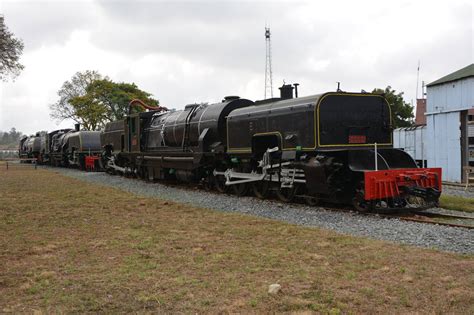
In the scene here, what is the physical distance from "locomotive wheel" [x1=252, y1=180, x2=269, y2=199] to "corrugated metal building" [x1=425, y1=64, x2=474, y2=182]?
8.41 m

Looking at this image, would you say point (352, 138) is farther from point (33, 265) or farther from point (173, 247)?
point (33, 265)

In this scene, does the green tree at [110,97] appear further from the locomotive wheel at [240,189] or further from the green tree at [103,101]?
the locomotive wheel at [240,189]

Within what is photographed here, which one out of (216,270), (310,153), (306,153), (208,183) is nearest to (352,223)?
(310,153)

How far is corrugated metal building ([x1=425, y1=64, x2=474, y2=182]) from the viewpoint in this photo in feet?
55.3

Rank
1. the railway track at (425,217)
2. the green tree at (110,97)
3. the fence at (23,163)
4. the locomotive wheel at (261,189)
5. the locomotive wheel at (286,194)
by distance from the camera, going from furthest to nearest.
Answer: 1. the green tree at (110,97)
2. the fence at (23,163)
3. the locomotive wheel at (261,189)
4. the locomotive wheel at (286,194)
5. the railway track at (425,217)

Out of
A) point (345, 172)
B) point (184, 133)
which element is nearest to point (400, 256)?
point (345, 172)

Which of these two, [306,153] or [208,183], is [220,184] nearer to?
[208,183]

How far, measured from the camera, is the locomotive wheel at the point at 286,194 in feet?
38.5

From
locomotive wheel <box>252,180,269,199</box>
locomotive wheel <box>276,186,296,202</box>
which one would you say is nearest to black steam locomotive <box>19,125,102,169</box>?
locomotive wheel <box>252,180,269,199</box>

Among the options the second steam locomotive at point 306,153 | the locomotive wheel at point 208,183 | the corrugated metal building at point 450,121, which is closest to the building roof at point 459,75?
the corrugated metal building at point 450,121

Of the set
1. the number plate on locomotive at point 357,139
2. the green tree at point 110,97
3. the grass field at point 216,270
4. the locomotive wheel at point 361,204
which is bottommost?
the grass field at point 216,270

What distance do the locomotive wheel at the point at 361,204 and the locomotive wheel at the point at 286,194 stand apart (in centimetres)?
184

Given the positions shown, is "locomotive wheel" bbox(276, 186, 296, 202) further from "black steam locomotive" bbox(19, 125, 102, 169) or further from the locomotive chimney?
"black steam locomotive" bbox(19, 125, 102, 169)

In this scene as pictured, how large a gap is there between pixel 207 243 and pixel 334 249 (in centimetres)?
191
